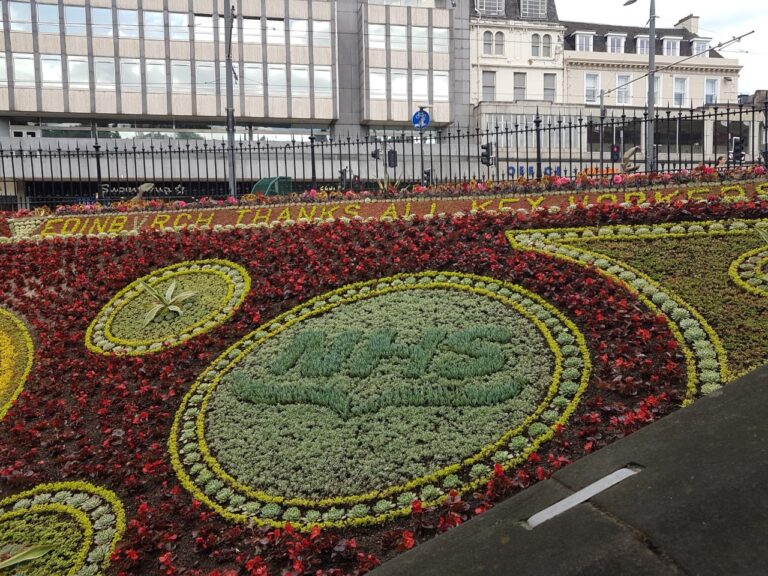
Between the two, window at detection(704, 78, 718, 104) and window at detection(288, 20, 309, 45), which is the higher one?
window at detection(288, 20, 309, 45)

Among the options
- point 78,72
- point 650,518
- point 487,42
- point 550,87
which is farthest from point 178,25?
point 650,518

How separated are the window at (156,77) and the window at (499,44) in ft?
90.6

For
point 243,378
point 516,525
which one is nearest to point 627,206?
point 243,378

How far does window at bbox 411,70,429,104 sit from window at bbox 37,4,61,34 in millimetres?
22899

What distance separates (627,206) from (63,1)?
1691 inches

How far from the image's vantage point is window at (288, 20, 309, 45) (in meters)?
45.0

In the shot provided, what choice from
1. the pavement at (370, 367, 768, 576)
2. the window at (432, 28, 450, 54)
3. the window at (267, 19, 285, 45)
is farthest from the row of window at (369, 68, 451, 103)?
the pavement at (370, 367, 768, 576)

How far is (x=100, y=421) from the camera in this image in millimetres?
7395

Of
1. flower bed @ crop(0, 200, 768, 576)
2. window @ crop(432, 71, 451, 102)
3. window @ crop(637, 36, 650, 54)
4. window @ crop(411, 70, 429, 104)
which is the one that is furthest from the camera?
window @ crop(637, 36, 650, 54)

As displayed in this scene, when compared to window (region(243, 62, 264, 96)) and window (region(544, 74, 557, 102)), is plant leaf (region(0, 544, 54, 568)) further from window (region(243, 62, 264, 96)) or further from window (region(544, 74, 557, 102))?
window (region(544, 74, 557, 102))

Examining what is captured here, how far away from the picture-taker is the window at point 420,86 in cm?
4662

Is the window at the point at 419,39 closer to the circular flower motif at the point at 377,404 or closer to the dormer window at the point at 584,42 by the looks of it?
the dormer window at the point at 584,42

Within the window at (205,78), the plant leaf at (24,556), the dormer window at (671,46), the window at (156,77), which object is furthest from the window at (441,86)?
the plant leaf at (24,556)

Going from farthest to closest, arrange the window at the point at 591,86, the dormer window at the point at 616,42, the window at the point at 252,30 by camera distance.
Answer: the dormer window at the point at 616,42
the window at the point at 591,86
the window at the point at 252,30
